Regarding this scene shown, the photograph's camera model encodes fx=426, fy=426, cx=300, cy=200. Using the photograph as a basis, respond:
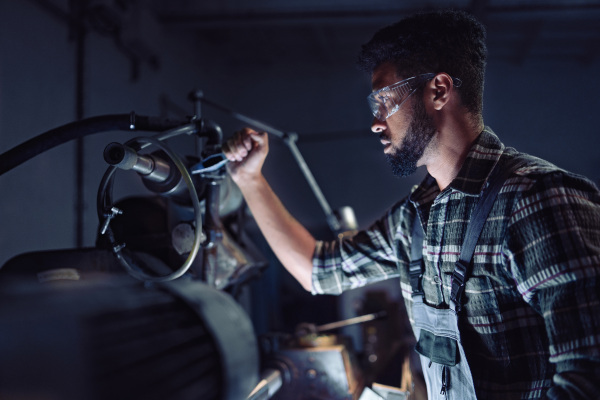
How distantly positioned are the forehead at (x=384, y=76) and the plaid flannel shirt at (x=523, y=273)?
284 millimetres

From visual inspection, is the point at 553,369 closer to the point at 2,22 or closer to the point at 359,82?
the point at 2,22

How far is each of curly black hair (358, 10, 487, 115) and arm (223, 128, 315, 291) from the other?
45 centimetres

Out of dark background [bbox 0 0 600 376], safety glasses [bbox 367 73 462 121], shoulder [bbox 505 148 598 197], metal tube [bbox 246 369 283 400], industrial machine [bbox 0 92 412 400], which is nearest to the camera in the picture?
industrial machine [bbox 0 92 412 400]

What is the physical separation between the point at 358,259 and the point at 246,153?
1.54ft

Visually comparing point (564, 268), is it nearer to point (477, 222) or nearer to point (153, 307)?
point (477, 222)

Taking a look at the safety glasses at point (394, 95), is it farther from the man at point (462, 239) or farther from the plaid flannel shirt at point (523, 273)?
the plaid flannel shirt at point (523, 273)

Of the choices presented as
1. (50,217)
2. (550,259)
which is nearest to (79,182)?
(50,217)

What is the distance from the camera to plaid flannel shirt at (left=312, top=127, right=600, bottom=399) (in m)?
0.71

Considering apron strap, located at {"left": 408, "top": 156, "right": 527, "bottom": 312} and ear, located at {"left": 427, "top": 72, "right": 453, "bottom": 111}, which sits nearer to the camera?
apron strap, located at {"left": 408, "top": 156, "right": 527, "bottom": 312}

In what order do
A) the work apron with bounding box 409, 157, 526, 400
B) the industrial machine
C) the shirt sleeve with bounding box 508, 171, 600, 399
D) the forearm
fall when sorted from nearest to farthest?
the industrial machine, the shirt sleeve with bounding box 508, 171, 600, 399, the work apron with bounding box 409, 157, 526, 400, the forearm

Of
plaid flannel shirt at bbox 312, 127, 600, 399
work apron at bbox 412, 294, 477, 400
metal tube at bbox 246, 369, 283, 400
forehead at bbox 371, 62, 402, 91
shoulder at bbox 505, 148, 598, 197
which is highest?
forehead at bbox 371, 62, 402, 91

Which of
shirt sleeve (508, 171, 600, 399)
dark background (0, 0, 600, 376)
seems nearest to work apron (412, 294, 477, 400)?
shirt sleeve (508, 171, 600, 399)

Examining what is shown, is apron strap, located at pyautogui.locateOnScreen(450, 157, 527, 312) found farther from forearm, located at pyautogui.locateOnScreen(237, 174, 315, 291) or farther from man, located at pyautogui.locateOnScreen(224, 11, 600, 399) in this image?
forearm, located at pyautogui.locateOnScreen(237, 174, 315, 291)

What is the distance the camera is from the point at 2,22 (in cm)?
169
